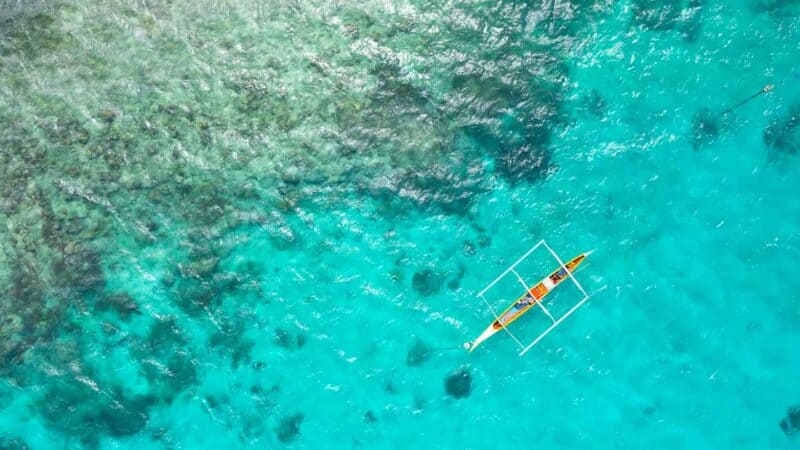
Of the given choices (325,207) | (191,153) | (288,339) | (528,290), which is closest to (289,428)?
(288,339)

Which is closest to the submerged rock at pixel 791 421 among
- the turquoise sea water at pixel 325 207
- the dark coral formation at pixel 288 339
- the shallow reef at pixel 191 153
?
the turquoise sea water at pixel 325 207

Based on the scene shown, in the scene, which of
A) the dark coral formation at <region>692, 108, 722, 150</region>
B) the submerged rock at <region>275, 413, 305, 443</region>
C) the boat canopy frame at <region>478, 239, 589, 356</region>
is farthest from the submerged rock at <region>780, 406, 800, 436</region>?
the submerged rock at <region>275, 413, 305, 443</region>

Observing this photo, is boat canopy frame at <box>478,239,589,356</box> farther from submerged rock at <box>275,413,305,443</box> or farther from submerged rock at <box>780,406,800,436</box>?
submerged rock at <box>780,406,800,436</box>

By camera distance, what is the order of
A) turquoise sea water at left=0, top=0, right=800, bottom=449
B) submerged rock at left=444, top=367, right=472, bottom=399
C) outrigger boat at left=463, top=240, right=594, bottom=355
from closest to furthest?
Answer: outrigger boat at left=463, top=240, right=594, bottom=355 < turquoise sea water at left=0, top=0, right=800, bottom=449 < submerged rock at left=444, top=367, right=472, bottom=399

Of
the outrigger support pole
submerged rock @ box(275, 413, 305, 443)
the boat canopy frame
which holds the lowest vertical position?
submerged rock @ box(275, 413, 305, 443)

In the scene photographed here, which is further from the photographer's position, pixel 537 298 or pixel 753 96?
pixel 753 96

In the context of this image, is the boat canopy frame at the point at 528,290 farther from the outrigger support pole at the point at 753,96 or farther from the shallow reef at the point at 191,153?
the outrigger support pole at the point at 753,96

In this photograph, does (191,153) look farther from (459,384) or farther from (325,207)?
(459,384)
